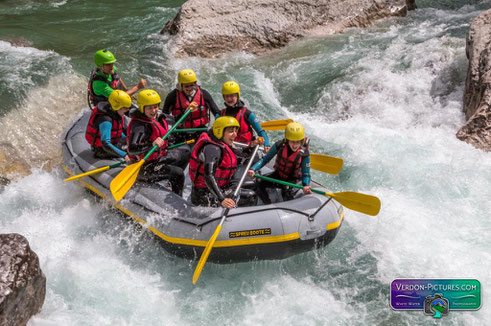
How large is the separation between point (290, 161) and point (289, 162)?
0.02 meters

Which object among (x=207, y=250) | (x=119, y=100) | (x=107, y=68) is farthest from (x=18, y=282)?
(x=107, y=68)

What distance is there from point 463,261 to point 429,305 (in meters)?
0.82

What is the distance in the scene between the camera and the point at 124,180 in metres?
5.48

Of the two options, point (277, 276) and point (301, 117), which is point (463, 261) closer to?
point (277, 276)

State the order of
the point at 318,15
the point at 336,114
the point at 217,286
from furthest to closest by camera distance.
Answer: the point at 318,15 < the point at 336,114 < the point at 217,286

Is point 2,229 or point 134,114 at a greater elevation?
point 134,114

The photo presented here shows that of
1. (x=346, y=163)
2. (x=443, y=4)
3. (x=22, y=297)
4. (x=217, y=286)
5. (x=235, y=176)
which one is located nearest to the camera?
(x=22, y=297)

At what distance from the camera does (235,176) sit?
5.83 meters

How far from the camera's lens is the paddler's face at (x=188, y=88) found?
6281 mm

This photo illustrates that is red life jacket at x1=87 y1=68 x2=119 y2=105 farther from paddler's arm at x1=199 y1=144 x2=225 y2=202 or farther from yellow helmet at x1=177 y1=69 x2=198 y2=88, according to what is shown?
paddler's arm at x1=199 y1=144 x2=225 y2=202

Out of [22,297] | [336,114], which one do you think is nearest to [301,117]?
[336,114]

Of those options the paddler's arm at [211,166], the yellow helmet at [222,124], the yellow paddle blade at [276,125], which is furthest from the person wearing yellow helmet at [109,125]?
the yellow paddle blade at [276,125]

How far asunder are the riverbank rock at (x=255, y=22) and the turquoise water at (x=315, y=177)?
29 cm

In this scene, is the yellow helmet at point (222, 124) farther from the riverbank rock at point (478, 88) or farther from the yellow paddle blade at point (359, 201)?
the riverbank rock at point (478, 88)
